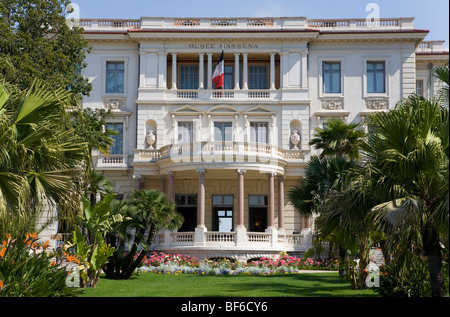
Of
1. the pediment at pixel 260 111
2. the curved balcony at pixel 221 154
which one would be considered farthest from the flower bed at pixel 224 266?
the pediment at pixel 260 111

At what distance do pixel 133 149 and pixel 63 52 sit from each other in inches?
484

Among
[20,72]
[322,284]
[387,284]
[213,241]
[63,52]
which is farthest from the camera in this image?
[213,241]

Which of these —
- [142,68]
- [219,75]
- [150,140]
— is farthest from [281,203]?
[142,68]

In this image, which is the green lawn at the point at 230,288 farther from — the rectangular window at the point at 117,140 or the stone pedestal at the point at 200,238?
the rectangular window at the point at 117,140

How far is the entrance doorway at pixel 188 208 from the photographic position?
38000 mm

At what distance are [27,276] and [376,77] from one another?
1181 inches

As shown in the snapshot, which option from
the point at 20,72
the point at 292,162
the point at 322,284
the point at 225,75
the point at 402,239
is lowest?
the point at 322,284

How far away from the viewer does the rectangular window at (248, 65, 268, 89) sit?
130 feet

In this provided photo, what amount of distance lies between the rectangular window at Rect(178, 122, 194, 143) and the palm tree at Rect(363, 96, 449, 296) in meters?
25.6

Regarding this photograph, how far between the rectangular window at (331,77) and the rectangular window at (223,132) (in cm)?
621

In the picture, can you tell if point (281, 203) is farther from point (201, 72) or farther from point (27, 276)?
point (27, 276)

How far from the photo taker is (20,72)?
2336 cm

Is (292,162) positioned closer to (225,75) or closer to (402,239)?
(225,75)
